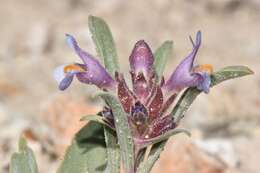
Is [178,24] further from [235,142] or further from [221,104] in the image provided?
[235,142]

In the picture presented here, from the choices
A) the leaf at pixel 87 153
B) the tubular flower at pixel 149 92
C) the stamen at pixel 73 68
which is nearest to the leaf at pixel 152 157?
the tubular flower at pixel 149 92

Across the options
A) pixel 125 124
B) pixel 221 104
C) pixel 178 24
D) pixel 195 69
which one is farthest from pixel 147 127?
pixel 178 24

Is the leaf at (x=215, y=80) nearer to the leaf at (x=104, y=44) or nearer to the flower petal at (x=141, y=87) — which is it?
the flower petal at (x=141, y=87)

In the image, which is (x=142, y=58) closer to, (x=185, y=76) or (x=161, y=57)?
(x=185, y=76)

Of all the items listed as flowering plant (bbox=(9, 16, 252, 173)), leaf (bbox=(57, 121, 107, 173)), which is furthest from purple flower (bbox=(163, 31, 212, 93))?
leaf (bbox=(57, 121, 107, 173))

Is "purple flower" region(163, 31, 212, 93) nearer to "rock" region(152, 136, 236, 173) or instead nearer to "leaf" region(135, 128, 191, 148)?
"leaf" region(135, 128, 191, 148)

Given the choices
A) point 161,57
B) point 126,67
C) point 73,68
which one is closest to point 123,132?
point 73,68
